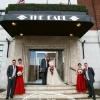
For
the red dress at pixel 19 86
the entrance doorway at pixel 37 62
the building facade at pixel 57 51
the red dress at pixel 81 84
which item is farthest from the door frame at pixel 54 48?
the red dress at pixel 19 86

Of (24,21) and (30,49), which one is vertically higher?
(24,21)

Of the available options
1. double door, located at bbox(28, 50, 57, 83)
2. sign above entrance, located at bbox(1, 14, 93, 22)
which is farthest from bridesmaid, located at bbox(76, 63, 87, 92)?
double door, located at bbox(28, 50, 57, 83)

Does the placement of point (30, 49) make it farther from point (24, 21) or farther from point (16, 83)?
point (16, 83)

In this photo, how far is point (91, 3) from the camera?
40.6 ft

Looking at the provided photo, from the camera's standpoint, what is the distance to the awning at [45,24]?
786cm

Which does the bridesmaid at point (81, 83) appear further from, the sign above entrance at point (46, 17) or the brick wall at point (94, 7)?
the brick wall at point (94, 7)

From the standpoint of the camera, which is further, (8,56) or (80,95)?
(8,56)

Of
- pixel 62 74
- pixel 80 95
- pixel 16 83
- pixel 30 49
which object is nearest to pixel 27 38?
pixel 30 49

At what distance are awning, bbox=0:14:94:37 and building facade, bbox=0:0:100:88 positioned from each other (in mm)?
659

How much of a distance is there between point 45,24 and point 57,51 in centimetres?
326

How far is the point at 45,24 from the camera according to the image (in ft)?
27.9

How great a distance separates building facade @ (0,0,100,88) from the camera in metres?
10.1

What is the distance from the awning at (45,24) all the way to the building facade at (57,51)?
0.66m

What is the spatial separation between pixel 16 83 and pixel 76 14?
4996 mm
